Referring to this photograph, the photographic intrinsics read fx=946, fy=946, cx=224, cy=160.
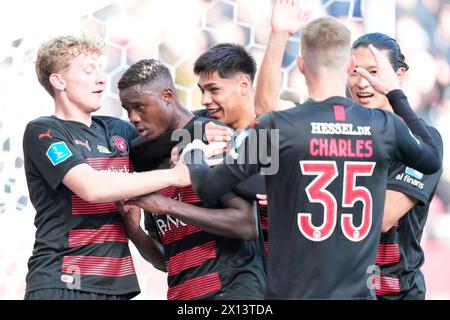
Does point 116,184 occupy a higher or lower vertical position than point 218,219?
higher

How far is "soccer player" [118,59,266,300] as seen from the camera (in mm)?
4090

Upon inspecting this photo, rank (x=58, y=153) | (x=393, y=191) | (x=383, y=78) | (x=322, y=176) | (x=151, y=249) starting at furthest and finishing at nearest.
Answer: (x=151, y=249), (x=393, y=191), (x=58, y=153), (x=383, y=78), (x=322, y=176)

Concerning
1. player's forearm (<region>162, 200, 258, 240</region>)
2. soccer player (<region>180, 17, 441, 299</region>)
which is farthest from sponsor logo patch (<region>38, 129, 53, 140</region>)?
soccer player (<region>180, 17, 441, 299</region>)

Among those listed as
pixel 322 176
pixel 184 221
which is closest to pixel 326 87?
pixel 322 176

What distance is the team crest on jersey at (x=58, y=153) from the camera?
417 cm

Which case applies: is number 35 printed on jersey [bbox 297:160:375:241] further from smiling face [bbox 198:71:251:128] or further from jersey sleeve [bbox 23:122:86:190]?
smiling face [bbox 198:71:251:128]

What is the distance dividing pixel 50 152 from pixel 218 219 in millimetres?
808

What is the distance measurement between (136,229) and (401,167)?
50.0 inches

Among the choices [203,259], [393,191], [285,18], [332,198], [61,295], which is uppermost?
[285,18]

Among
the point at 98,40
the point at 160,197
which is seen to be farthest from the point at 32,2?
the point at 160,197

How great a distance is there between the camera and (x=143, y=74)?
4.52 metres

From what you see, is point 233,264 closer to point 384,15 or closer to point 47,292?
point 47,292

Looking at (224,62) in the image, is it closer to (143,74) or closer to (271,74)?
(271,74)

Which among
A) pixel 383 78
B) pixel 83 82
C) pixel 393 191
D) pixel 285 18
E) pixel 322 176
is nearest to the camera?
pixel 322 176
